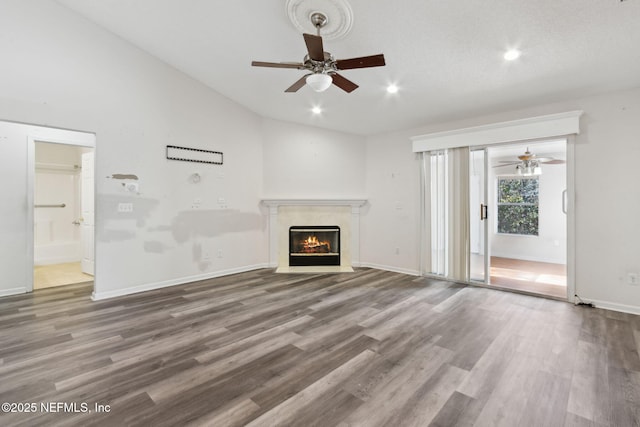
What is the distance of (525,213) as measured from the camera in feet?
23.6

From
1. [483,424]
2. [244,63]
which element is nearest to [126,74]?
[244,63]

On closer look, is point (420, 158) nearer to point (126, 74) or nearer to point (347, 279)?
point (347, 279)

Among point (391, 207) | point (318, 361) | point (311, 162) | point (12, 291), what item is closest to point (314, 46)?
point (318, 361)

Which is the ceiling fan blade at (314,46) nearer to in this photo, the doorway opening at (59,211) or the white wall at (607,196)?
the white wall at (607,196)

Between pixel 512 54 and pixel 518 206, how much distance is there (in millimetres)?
5522

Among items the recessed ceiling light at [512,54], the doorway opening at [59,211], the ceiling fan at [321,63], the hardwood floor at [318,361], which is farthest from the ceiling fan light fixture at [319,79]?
the doorway opening at [59,211]

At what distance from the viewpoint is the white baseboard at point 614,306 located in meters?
3.40

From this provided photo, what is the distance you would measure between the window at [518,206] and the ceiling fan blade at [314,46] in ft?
22.7

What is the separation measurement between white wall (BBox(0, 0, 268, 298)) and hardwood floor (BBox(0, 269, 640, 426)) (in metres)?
0.81

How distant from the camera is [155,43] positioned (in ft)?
13.1

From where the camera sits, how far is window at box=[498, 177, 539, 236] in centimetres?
710

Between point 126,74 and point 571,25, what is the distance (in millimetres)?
5122

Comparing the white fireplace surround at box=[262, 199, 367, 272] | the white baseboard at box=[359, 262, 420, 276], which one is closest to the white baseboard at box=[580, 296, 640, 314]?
the white baseboard at box=[359, 262, 420, 276]

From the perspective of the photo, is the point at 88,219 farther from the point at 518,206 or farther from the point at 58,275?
the point at 518,206
